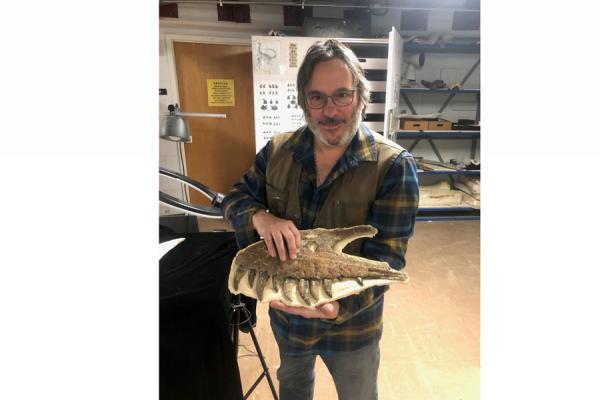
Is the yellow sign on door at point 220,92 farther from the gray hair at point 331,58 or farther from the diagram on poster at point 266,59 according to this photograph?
Result: the gray hair at point 331,58

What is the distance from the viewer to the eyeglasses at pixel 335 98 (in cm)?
50

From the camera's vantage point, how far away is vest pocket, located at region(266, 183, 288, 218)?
2.02ft

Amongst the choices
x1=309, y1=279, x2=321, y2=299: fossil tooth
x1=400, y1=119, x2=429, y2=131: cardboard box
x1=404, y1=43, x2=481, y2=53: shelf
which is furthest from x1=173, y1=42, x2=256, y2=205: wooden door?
x1=400, y1=119, x2=429, y2=131: cardboard box

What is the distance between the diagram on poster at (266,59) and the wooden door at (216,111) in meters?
0.02

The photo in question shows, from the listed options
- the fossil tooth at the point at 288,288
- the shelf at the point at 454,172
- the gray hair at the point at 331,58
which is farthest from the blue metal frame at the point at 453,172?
the fossil tooth at the point at 288,288

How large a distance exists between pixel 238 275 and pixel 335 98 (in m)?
0.34

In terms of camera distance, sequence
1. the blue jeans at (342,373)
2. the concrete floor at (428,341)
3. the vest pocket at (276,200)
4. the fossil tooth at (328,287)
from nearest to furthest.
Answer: the fossil tooth at (328,287) → the vest pocket at (276,200) → the blue jeans at (342,373) → the concrete floor at (428,341)

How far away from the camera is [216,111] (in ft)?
2.65

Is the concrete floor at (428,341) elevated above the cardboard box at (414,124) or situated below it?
below

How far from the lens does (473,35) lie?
64cm

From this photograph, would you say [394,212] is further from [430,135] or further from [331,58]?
[430,135]
